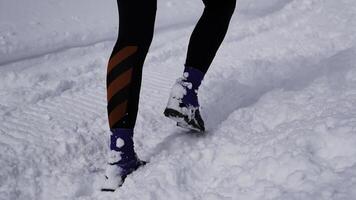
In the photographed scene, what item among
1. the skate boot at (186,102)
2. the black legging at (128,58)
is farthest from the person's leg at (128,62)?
the skate boot at (186,102)

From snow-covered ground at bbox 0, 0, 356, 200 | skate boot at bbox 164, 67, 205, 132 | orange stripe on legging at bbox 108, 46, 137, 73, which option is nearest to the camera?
snow-covered ground at bbox 0, 0, 356, 200

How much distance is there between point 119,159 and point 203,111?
77 cm

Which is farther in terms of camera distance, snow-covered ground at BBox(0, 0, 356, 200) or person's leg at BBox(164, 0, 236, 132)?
person's leg at BBox(164, 0, 236, 132)

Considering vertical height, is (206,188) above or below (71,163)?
above

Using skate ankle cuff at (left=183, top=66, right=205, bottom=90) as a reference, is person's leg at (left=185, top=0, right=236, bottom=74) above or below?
above

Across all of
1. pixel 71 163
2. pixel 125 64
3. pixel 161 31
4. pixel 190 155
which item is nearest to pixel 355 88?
pixel 190 155

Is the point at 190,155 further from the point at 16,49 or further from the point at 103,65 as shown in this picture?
the point at 16,49

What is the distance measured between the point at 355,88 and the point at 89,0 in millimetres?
3609

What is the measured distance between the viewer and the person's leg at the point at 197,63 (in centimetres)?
174

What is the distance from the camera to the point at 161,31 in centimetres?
402

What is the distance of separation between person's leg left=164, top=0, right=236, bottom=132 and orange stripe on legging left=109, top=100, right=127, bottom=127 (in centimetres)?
27

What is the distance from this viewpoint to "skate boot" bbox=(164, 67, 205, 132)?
173cm

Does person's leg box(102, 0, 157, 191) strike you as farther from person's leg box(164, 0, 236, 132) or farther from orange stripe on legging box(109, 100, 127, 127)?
person's leg box(164, 0, 236, 132)

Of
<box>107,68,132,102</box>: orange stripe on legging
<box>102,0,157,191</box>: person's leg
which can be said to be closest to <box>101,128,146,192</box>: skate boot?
<box>102,0,157,191</box>: person's leg
